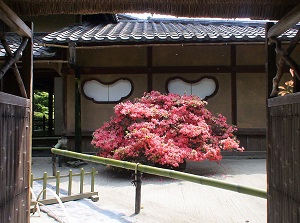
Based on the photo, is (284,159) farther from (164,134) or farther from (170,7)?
(164,134)

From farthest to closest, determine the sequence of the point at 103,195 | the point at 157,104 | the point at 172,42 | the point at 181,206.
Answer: the point at 172,42, the point at 157,104, the point at 103,195, the point at 181,206

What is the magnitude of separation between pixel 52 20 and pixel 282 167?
949 cm

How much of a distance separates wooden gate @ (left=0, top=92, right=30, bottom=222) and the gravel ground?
1239 millimetres

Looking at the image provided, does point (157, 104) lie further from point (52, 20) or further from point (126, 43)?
point (52, 20)

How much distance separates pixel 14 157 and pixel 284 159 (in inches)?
90.3

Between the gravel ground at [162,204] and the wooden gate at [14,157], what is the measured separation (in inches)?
48.8

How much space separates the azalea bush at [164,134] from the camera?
6.60 metres

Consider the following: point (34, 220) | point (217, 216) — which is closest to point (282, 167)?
point (217, 216)

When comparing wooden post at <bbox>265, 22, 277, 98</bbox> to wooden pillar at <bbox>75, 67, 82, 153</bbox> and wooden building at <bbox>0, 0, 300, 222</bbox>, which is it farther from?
wooden pillar at <bbox>75, 67, 82, 153</bbox>

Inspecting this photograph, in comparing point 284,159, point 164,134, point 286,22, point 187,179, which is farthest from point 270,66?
point 164,134

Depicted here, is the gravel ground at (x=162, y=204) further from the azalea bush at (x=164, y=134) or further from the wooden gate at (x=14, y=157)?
the wooden gate at (x=14, y=157)

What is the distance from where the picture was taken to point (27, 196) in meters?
3.29

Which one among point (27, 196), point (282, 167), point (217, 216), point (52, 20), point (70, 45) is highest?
point (52, 20)

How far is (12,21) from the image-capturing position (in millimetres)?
2840
